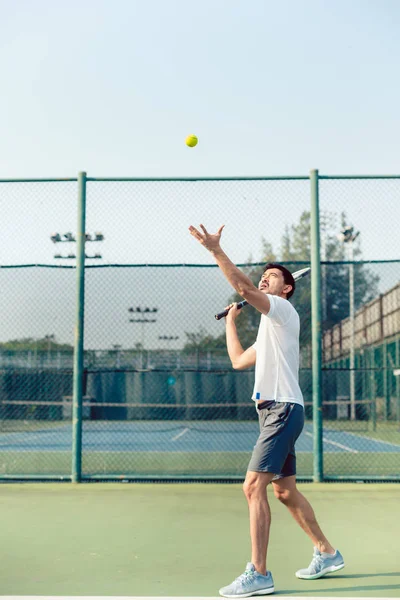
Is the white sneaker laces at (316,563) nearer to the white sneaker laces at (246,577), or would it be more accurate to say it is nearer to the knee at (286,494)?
the knee at (286,494)

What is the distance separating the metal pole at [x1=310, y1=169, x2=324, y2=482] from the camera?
7660 mm

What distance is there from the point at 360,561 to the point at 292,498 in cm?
72

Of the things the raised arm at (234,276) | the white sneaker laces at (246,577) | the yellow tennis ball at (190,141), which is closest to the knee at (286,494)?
the white sneaker laces at (246,577)

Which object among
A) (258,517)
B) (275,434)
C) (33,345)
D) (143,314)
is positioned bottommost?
(258,517)

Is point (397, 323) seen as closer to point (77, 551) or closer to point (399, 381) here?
point (399, 381)

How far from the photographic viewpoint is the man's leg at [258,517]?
391 cm

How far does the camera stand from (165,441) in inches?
650

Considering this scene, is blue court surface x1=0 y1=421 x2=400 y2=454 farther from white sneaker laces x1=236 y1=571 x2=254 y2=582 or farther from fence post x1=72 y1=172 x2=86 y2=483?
white sneaker laces x1=236 y1=571 x2=254 y2=582

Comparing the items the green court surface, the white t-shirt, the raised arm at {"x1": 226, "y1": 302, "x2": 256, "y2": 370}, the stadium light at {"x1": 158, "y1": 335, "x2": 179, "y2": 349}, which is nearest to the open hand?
the white t-shirt

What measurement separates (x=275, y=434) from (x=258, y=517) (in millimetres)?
432

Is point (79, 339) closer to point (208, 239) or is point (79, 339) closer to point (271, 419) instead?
point (271, 419)

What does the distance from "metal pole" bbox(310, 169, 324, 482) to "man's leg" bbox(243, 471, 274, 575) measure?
3723 millimetres

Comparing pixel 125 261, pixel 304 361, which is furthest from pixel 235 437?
pixel 125 261

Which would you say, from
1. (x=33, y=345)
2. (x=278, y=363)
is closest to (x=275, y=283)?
(x=278, y=363)
